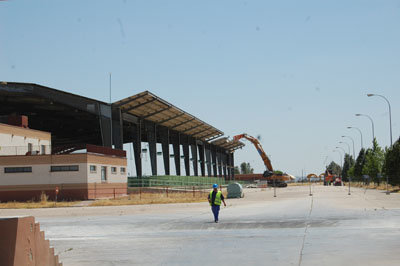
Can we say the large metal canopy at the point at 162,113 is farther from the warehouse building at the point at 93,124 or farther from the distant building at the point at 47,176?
the distant building at the point at 47,176

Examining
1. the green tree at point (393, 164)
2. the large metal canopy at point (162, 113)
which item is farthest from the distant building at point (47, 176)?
the green tree at point (393, 164)

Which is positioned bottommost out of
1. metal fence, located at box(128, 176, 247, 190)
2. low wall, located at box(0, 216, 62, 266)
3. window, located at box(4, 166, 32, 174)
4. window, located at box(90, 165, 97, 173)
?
low wall, located at box(0, 216, 62, 266)

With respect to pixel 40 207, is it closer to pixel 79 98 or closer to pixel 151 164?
pixel 79 98

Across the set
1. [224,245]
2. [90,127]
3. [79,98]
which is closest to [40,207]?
[79,98]

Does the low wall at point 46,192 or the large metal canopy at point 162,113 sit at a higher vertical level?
the large metal canopy at point 162,113

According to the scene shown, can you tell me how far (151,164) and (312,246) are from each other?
63.4m

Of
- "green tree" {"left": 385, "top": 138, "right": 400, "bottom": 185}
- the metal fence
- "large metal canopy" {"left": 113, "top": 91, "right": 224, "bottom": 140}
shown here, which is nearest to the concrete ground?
"large metal canopy" {"left": 113, "top": 91, "right": 224, "bottom": 140}

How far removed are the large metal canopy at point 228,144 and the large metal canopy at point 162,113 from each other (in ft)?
47.5

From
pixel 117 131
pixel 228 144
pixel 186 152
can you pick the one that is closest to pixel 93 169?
pixel 117 131

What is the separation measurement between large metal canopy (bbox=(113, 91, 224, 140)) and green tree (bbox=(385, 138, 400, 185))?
26480 millimetres

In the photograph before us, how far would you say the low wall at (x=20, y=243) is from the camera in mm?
8469

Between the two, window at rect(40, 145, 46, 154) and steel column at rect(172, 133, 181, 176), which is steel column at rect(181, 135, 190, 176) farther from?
window at rect(40, 145, 46, 154)

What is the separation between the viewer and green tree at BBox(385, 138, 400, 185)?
208 ft

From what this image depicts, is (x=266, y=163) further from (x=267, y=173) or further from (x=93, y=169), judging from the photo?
(x=93, y=169)
